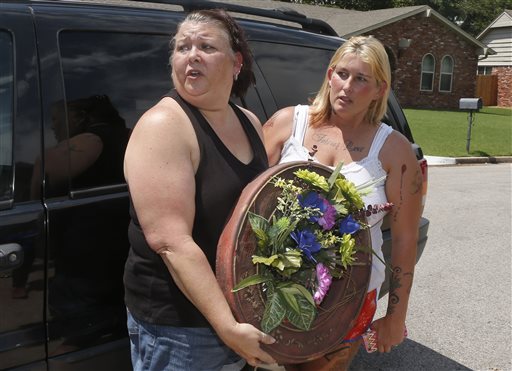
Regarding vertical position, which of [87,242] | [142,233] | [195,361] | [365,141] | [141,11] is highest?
[141,11]

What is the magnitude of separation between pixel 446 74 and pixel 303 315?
30791 mm

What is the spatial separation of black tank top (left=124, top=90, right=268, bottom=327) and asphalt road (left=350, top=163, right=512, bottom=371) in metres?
2.40

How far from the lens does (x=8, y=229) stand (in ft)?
6.25

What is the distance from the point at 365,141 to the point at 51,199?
3.95ft

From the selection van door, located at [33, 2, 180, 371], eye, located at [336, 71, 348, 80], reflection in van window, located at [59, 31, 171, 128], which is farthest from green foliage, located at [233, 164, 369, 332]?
reflection in van window, located at [59, 31, 171, 128]

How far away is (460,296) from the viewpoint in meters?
5.11

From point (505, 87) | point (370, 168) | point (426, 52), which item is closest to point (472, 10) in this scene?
point (505, 87)

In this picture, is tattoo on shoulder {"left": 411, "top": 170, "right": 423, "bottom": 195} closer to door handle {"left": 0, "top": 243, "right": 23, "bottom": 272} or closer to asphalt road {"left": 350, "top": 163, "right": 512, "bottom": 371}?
door handle {"left": 0, "top": 243, "right": 23, "bottom": 272}

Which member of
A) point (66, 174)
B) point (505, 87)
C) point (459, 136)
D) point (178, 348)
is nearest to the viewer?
point (178, 348)

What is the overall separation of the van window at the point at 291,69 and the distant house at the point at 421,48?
76.0ft

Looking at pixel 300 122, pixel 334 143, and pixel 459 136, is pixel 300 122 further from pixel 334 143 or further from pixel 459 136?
pixel 459 136

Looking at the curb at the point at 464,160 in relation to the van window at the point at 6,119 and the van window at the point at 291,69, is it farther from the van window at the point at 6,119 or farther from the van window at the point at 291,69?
the van window at the point at 6,119

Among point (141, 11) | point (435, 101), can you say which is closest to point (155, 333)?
point (141, 11)

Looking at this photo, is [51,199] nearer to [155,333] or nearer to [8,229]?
[8,229]
